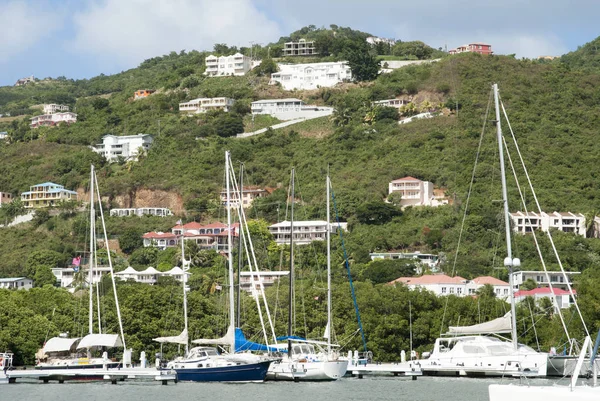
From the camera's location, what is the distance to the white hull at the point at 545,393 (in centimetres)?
2255

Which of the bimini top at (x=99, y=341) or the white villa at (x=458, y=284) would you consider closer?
the bimini top at (x=99, y=341)

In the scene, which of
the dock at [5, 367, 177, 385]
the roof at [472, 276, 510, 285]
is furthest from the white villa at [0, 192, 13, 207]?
the dock at [5, 367, 177, 385]

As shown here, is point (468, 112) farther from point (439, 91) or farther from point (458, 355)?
point (458, 355)

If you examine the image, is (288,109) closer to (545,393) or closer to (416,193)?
(416,193)

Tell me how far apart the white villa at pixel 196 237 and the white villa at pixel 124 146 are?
32.1 metres

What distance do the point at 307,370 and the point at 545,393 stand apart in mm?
35100

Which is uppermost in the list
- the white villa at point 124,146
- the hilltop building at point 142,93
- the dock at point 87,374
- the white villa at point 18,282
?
the hilltop building at point 142,93

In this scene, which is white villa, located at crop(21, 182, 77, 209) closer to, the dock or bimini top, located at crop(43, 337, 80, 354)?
bimini top, located at crop(43, 337, 80, 354)

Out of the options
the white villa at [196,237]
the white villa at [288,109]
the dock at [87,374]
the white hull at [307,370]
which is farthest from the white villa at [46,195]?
the white hull at [307,370]

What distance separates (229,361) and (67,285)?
214 ft

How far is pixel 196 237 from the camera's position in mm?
133125

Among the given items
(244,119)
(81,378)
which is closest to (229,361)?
(81,378)

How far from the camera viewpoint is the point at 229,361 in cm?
5572

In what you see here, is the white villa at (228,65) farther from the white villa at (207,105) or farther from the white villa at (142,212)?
the white villa at (142,212)
